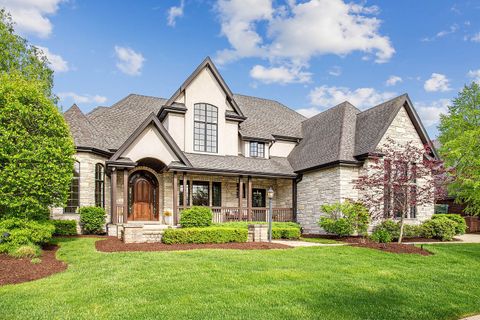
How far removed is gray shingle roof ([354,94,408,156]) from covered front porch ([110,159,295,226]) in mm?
4789

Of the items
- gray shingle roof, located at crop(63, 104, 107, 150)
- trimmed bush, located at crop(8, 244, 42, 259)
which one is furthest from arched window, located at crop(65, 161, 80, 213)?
trimmed bush, located at crop(8, 244, 42, 259)

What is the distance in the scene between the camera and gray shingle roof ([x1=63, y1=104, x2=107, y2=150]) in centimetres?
1700

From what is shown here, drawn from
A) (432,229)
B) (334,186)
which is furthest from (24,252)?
(432,229)

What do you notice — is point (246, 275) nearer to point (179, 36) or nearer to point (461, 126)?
point (179, 36)

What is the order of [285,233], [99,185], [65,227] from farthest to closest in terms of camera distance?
1. [99,185]
2. [285,233]
3. [65,227]

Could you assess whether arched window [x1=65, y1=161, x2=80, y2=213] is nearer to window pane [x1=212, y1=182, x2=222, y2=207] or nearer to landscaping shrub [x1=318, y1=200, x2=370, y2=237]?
window pane [x1=212, y1=182, x2=222, y2=207]

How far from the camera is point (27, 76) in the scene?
25.2 metres

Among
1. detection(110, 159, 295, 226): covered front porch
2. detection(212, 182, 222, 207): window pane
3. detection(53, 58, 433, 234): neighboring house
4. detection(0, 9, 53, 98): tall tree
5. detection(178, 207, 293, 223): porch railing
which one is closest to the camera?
detection(53, 58, 433, 234): neighboring house

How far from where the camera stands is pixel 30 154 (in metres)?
11.7

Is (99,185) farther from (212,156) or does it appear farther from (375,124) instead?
(375,124)

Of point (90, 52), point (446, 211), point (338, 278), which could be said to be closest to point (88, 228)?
point (90, 52)

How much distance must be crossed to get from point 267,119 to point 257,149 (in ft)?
10.0

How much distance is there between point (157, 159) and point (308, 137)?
10.1 metres

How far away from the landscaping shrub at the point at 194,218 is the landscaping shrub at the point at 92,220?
3.92 meters
